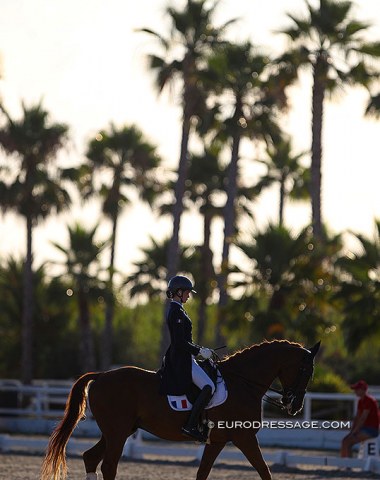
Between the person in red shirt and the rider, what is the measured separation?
22.7 feet

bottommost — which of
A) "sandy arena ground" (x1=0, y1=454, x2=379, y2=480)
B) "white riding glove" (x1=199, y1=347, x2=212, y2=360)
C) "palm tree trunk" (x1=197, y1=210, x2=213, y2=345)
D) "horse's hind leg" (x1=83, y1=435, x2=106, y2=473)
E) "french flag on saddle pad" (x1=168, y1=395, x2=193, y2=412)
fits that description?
"sandy arena ground" (x1=0, y1=454, x2=379, y2=480)

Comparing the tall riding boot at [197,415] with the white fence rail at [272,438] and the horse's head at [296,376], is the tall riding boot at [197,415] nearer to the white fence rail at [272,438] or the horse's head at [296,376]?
the horse's head at [296,376]

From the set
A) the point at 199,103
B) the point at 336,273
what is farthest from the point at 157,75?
the point at 336,273

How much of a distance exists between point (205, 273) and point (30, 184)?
8510 mm

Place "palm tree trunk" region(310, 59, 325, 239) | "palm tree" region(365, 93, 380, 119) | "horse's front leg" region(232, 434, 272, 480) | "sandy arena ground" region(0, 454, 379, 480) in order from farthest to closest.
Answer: "palm tree" region(365, 93, 380, 119) < "palm tree trunk" region(310, 59, 325, 239) < "sandy arena ground" region(0, 454, 379, 480) < "horse's front leg" region(232, 434, 272, 480)

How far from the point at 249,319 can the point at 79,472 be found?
718 inches

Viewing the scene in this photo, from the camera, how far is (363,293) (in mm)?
35031

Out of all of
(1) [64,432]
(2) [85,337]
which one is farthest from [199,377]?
(2) [85,337]

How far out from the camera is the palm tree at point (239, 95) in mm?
44406

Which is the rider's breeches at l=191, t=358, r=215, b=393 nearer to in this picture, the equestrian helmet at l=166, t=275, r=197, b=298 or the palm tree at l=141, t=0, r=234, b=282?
the equestrian helmet at l=166, t=275, r=197, b=298

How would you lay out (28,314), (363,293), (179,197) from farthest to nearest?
1. (28,314)
2. (179,197)
3. (363,293)

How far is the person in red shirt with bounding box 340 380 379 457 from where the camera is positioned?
65.5 feet

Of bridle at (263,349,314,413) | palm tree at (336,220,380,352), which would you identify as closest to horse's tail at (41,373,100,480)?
bridle at (263,349,314,413)

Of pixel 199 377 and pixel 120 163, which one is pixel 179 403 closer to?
pixel 199 377
